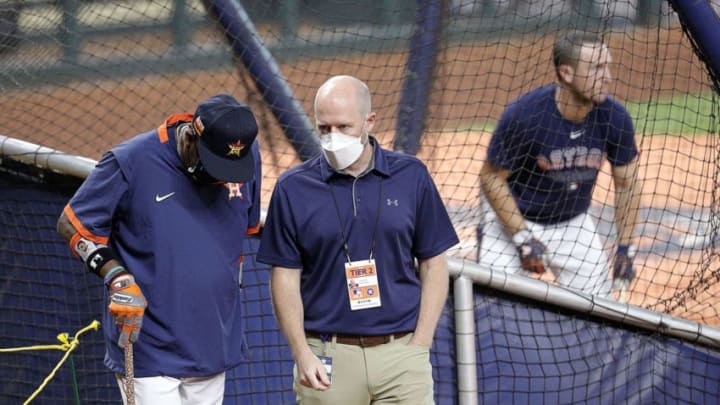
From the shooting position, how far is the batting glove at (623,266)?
6.64m

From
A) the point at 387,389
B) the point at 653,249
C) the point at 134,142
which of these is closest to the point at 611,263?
the point at 653,249

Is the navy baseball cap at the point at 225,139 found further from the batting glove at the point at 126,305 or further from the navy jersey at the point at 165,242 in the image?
the batting glove at the point at 126,305

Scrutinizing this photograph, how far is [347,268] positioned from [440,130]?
3.45m

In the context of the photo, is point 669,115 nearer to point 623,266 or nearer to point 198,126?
point 623,266

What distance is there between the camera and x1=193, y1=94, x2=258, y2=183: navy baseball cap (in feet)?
13.8

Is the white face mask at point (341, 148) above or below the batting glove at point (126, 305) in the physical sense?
above

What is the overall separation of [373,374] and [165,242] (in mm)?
904

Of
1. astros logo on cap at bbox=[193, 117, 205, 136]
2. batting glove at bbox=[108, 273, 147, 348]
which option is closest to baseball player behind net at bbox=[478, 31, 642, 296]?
astros logo on cap at bbox=[193, 117, 205, 136]

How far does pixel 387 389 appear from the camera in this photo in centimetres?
432

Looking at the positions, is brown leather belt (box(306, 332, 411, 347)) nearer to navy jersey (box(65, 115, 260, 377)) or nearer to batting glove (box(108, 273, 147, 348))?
navy jersey (box(65, 115, 260, 377))

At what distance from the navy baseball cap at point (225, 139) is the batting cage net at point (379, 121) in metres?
1.38

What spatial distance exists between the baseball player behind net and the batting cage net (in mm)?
164

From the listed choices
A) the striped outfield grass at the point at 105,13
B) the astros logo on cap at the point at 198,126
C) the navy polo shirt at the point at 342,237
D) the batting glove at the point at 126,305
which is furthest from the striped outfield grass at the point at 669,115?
the batting glove at the point at 126,305

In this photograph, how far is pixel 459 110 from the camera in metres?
8.38
